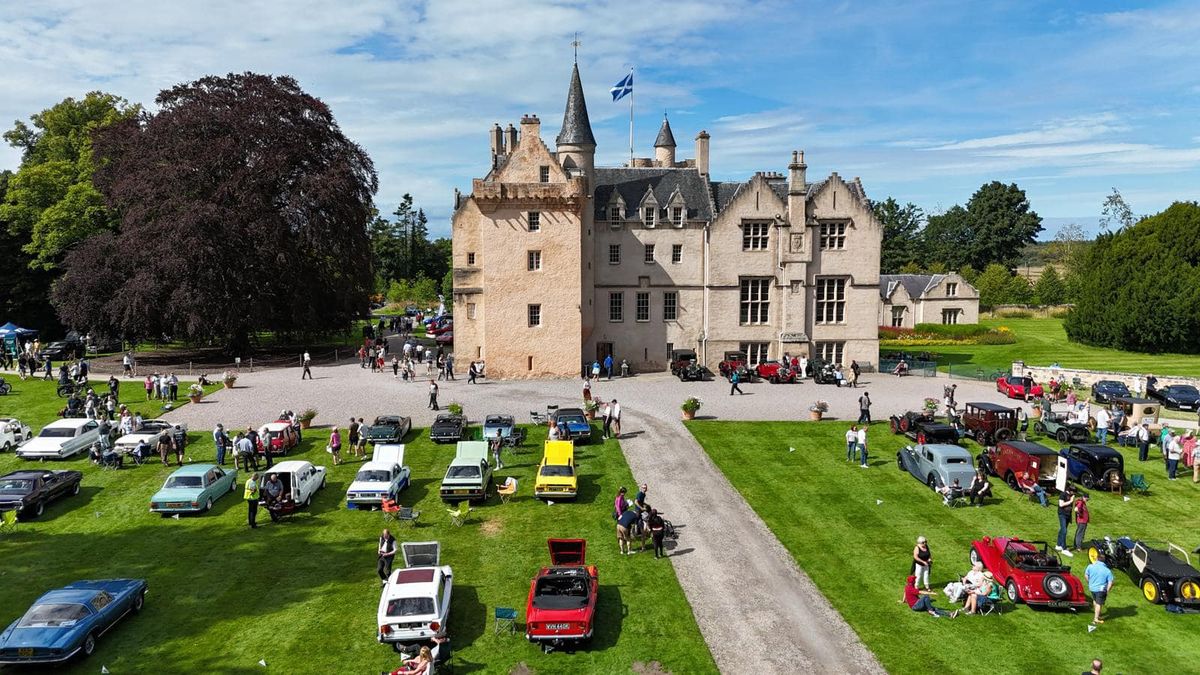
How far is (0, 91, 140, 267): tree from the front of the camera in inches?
2430

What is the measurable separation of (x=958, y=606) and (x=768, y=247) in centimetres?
3631

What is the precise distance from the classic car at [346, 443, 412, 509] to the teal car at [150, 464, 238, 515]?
4753mm

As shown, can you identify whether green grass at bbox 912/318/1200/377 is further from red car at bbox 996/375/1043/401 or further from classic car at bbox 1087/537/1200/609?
classic car at bbox 1087/537/1200/609

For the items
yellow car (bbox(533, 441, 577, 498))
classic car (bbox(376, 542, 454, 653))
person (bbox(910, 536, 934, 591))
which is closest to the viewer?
classic car (bbox(376, 542, 454, 653))

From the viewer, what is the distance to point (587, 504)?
88.4 ft

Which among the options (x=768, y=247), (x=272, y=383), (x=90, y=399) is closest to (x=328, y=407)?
(x=272, y=383)

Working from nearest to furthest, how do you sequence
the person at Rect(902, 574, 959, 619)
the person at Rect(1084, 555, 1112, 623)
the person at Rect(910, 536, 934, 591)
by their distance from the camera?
the person at Rect(1084, 555, 1112, 623), the person at Rect(902, 574, 959, 619), the person at Rect(910, 536, 934, 591)

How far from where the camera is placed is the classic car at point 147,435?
104 feet

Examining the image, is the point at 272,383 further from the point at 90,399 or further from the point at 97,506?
the point at 97,506

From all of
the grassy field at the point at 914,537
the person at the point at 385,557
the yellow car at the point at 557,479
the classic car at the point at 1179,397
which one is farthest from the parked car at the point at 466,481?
the classic car at the point at 1179,397

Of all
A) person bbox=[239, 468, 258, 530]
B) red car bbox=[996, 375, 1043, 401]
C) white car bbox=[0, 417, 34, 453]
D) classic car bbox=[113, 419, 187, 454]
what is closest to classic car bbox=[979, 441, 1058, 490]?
red car bbox=[996, 375, 1043, 401]

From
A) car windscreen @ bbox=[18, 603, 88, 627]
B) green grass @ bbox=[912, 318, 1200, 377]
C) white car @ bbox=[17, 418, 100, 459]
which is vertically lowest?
car windscreen @ bbox=[18, 603, 88, 627]

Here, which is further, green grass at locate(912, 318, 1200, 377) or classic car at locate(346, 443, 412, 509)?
green grass at locate(912, 318, 1200, 377)

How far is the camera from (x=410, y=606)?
17.2m
